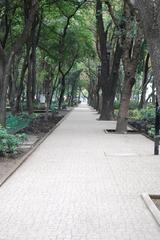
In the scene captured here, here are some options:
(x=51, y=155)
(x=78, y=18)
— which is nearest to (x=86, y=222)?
(x=51, y=155)

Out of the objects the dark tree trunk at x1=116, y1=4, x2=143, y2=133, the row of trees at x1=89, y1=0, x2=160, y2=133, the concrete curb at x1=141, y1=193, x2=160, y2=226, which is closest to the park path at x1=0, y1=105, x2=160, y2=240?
the concrete curb at x1=141, y1=193, x2=160, y2=226

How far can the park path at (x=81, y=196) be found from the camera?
6.76 m

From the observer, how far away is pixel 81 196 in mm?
9000

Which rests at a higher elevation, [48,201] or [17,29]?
[17,29]

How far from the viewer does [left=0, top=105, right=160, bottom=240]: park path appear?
6762 mm

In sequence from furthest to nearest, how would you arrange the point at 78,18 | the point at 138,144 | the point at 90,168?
the point at 78,18 < the point at 138,144 < the point at 90,168

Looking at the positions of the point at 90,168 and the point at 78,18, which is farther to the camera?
the point at 78,18

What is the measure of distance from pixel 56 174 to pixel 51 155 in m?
3.47

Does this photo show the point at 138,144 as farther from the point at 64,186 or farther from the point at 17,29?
the point at 17,29

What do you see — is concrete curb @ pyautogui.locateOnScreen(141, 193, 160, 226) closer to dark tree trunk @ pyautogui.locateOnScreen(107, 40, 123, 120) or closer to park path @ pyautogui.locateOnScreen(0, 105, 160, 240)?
park path @ pyautogui.locateOnScreen(0, 105, 160, 240)

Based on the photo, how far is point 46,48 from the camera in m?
39.9

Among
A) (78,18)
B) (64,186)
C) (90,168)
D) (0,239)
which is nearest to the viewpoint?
(0,239)

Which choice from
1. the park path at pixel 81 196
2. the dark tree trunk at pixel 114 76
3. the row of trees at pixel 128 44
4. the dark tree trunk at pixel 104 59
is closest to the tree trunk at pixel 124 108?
the row of trees at pixel 128 44

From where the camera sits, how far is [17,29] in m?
33.6
